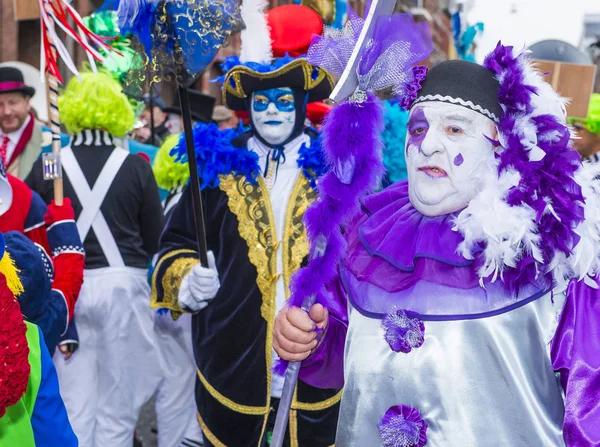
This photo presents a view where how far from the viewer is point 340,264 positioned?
2648 millimetres

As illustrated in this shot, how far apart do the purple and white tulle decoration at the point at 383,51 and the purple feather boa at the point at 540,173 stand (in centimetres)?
24

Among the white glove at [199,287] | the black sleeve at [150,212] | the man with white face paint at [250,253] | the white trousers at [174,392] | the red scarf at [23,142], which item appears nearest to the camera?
the white glove at [199,287]

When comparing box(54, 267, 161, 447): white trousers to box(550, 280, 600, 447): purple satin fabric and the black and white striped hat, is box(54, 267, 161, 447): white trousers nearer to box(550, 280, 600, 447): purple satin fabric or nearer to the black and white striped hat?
the black and white striped hat

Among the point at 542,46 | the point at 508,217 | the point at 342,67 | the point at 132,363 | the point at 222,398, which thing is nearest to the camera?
the point at 508,217

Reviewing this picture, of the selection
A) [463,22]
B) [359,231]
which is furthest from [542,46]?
[359,231]

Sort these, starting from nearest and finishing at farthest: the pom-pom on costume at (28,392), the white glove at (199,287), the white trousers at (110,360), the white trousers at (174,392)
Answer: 1. the pom-pom on costume at (28,392)
2. the white glove at (199,287)
3. the white trousers at (110,360)
4. the white trousers at (174,392)

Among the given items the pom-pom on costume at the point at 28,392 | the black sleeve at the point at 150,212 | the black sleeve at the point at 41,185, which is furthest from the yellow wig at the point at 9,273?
the black sleeve at the point at 150,212

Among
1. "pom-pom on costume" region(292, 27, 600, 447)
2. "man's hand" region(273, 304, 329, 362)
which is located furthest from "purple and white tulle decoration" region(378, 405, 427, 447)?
"man's hand" region(273, 304, 329, 362)

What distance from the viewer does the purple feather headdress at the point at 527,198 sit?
2301mm

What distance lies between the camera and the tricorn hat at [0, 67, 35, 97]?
6254mm

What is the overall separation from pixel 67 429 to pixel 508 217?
4.51 feet

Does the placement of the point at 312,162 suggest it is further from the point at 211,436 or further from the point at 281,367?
the point at 281,367

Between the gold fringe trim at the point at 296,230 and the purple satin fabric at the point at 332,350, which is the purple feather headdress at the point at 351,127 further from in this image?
the gold fringe trim at the point at 296,230

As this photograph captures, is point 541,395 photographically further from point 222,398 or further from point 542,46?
point 542,46
